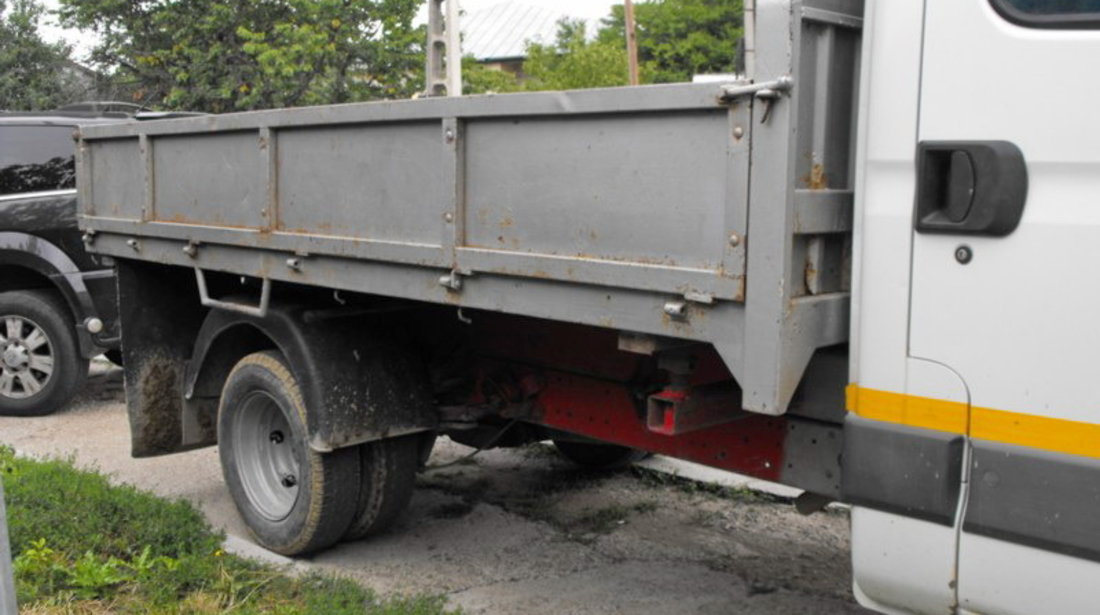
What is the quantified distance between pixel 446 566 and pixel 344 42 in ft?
46.2

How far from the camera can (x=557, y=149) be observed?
3.27m

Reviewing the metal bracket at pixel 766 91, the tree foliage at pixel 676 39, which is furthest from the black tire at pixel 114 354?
the tree foliage at pixel 676 39

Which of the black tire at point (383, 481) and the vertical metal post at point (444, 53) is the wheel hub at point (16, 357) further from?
the black tire at point (383, 481)

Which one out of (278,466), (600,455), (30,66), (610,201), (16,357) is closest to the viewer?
(610,201)

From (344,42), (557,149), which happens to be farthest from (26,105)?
(557,149)

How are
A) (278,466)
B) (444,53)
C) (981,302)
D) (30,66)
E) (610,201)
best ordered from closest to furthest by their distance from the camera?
(981,302)
(610,201)
(278,466)
(444,53)
(30,66)

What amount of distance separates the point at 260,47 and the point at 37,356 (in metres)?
9.93

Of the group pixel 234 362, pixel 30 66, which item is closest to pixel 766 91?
pixel 234 362

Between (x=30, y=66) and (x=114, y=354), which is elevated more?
(x=30, y=66)

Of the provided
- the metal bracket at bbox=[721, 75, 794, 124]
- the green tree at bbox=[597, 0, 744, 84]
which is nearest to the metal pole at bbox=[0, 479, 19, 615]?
the metal bracket at bbox=[721, 75, 794, 124]

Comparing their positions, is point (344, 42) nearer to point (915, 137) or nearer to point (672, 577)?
point (672, 577)

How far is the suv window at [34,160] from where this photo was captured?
7984mm

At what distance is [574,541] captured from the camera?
5211 mm

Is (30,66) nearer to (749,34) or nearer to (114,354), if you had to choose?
(114,354)
